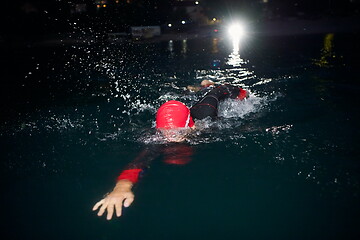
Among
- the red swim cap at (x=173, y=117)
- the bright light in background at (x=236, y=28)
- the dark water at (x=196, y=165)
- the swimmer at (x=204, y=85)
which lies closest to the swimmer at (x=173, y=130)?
the red swim cap at (x=173, y=117)

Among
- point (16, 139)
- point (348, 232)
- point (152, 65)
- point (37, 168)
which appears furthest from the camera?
point (152, 65)

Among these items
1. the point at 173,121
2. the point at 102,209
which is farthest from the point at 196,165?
the point at 102,209

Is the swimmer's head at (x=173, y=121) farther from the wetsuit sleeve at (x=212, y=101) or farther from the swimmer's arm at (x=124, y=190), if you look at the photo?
the wetsuit sleeve at (x=212, y=101)

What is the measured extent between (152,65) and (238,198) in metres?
10.6

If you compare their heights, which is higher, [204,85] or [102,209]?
[204,85]

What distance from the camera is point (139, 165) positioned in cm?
374

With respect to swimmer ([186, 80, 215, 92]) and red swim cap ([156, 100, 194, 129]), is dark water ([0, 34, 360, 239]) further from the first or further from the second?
red swim cap ([156, 100, 194, 129])

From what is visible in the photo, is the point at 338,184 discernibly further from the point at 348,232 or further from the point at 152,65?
the point at 152,65

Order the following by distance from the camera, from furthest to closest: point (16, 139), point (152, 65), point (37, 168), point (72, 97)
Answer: point (152, 65)
point (72, 97)
point (16, 139)
point (37, 168)

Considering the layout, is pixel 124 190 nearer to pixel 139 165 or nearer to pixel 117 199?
pixel 117 199

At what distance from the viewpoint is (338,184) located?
3.26 meters

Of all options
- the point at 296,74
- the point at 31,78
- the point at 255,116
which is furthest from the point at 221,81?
the point at 31,78

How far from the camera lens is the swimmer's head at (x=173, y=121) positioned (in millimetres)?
3996

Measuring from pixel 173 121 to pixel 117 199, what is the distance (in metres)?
1.63
